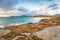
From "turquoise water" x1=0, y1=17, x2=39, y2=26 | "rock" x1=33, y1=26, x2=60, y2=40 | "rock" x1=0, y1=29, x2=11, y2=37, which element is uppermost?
"turquoise water" x1=0, y1=17, x2=39, y2=26

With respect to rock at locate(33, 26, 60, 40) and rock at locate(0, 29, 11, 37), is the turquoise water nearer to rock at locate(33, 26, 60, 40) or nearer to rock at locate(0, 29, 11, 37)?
rock at locate(0, 29, 11, 37)

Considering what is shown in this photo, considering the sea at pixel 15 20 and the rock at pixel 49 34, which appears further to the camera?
the sea at pixel 15 20

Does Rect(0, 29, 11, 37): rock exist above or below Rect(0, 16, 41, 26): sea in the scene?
below

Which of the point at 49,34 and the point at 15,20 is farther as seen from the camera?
the point at 15,20

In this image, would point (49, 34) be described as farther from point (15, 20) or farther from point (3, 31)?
point (3, 31)

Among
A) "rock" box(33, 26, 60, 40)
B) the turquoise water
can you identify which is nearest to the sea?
the turquoise water

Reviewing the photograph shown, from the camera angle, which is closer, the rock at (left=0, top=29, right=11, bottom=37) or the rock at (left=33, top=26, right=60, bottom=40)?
the rock at (left=33, top=26, right=60, bottom=40)

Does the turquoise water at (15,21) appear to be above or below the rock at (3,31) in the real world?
above

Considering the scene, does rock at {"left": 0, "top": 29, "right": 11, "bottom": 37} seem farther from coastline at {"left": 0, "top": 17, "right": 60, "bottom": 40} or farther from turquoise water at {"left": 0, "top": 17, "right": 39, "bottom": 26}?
turquoise water at {"left": 0, "top": 17, "right": 39, "bottom": 26}

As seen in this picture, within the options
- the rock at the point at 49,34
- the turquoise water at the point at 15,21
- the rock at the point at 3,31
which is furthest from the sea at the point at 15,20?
the rock at the point at 49,34

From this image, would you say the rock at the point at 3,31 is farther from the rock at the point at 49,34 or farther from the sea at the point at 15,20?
the rock at the point at 49,34

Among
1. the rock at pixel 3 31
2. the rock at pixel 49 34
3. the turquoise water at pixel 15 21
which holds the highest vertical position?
the turquoise water at pixel 15 21

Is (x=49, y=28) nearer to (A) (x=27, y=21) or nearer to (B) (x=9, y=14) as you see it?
(A) (x=27, y=21)

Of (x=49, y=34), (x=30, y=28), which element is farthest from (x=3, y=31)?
(x=49, y=34)
